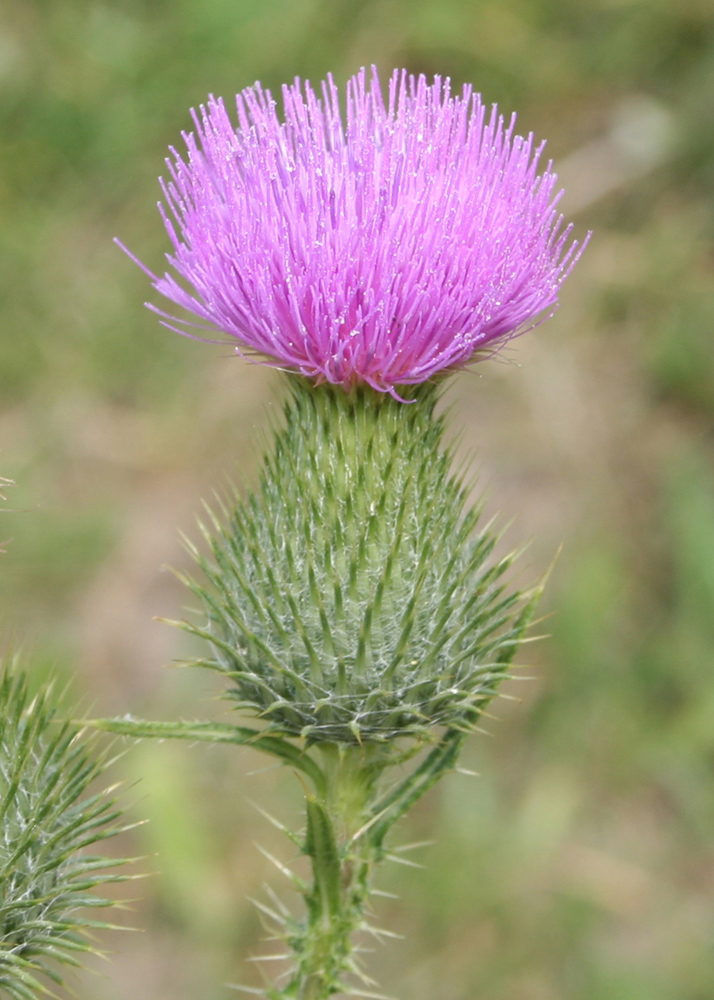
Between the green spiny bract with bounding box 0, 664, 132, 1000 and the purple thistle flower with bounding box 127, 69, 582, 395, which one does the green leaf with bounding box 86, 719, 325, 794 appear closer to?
the green spiny bract with bounding box 0, 664, 132, 1000

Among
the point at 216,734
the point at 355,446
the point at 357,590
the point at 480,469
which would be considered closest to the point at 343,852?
the point at 216,734

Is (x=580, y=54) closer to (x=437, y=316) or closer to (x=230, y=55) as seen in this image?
(x=230, y=55)

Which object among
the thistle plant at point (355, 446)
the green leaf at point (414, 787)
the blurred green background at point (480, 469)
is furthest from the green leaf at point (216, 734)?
the blurred green background at point (480, 469)

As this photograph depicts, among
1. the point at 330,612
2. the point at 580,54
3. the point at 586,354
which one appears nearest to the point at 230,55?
the point at 580,54

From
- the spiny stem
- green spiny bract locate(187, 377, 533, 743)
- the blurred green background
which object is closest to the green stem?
the spiny stem

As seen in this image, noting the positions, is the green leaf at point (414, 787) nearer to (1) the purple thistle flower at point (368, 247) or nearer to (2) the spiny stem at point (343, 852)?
(2) the spiny stem at point (343, 852)

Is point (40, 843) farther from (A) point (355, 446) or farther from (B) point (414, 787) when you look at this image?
(A) point (355, 446)
